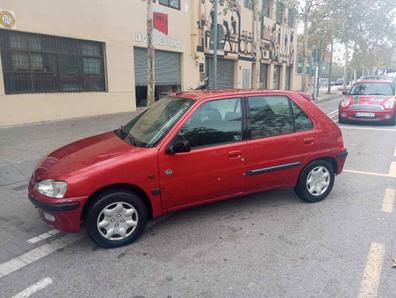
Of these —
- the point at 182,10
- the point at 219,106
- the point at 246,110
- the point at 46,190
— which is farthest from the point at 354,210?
the point at 182,10

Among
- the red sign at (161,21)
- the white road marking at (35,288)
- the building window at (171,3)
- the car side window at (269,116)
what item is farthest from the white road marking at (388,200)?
the building window at (171,3)

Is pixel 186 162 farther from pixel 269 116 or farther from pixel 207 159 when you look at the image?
pixel 269 116

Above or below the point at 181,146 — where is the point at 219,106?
above

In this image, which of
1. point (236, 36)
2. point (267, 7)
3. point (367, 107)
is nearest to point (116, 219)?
point (367, 107)

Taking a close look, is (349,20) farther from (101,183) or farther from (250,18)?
(101,183)

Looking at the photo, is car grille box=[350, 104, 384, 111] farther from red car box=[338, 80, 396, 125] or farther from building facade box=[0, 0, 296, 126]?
building facade box=[0, 0, 296, 126]

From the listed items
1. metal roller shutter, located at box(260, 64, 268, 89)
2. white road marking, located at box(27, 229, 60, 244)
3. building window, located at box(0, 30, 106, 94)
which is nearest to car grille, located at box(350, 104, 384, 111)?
building window, located at box(0, 30, 106, 94)

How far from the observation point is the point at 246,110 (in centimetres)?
408

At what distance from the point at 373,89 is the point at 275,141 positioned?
9634mm

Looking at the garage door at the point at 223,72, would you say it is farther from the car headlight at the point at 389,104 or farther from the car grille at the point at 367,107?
the car headlight at the point at 389,104

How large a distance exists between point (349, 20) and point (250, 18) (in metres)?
6.75

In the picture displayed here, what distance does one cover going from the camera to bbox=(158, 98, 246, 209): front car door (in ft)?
11.8

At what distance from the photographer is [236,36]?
70.4ft

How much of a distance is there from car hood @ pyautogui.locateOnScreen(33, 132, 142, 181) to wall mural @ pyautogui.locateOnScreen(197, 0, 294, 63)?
11923 mm
